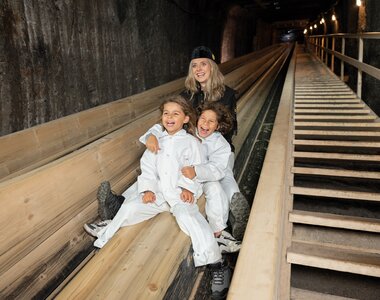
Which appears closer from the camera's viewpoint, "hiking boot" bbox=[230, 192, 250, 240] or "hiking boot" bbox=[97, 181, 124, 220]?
"hiking boot" bbox=[230, 192, 250, 240]

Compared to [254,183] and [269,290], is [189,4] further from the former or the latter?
[269,290]

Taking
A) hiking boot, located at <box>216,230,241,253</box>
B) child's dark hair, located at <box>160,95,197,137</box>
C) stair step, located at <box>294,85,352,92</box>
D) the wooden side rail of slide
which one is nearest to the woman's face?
child's dark hair, located at <box>160,95,197,137</box>

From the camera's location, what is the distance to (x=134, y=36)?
540cm

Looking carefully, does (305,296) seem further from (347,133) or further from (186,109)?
(347,133)

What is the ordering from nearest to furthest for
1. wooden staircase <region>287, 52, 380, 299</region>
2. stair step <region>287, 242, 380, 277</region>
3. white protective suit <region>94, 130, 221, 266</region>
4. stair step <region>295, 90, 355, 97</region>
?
stair step <region>287, 242, 380, 277</region>, wooden staircase <region>287, 52, 380, 299</region>, white protective suit <region>94, 130, 221, 266</region>, stair step <region>295, 90, 355, 97</region>

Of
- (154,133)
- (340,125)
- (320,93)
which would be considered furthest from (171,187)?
(320,93)

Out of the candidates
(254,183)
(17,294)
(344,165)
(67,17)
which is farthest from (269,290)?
(67,17)

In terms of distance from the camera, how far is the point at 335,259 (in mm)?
1636

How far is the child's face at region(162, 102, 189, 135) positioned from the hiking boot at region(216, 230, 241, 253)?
32.6 inches

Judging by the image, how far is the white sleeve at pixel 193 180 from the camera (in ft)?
6.86

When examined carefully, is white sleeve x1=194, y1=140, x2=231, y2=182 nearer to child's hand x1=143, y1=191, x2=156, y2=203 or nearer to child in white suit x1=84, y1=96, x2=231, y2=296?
child in white suit x1=84, y1=96, x2=231, y2=296

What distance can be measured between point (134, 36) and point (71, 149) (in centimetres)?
308

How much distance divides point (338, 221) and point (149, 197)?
122cm

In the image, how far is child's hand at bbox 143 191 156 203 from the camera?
81.4 inches
